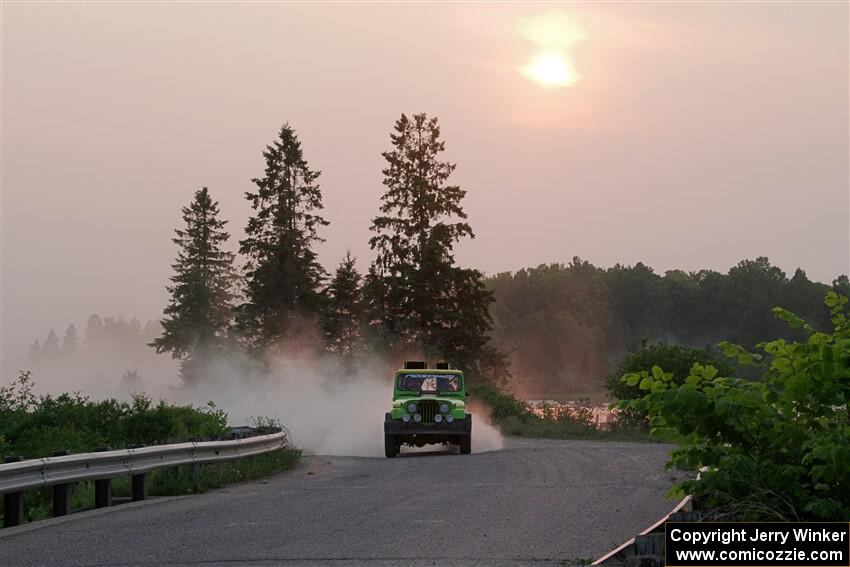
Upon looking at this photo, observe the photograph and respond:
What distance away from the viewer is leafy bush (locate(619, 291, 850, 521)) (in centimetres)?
956

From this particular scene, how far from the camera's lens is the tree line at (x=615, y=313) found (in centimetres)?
15388

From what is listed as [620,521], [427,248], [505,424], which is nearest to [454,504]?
[620,521]

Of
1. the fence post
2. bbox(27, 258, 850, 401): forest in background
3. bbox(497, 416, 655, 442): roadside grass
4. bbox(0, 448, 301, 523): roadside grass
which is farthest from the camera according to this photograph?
bbox(27, 258, 850, 401): forest in background

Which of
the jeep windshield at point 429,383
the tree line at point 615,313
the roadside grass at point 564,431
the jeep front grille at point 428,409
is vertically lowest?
the roadside grass at point 564,431

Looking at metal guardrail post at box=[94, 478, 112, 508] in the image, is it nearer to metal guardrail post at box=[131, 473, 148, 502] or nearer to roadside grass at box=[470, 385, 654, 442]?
metal guardrail post at box=[131, 473, 148, 502]

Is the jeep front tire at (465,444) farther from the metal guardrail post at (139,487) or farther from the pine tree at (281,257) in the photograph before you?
the pine tree at (281,257)

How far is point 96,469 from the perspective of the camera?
16297mm

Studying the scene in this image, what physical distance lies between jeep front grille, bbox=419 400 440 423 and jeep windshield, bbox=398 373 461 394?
1.05 metres

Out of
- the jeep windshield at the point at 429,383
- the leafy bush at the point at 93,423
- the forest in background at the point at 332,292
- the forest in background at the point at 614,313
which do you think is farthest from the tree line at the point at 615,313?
the leafy bush at the point at 93,423

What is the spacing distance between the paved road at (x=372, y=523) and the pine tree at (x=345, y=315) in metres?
54.2

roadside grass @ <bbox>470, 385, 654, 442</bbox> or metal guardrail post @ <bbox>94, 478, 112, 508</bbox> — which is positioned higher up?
metal guardrail post @ <bbox>94, 478, 112, 508</bbox>

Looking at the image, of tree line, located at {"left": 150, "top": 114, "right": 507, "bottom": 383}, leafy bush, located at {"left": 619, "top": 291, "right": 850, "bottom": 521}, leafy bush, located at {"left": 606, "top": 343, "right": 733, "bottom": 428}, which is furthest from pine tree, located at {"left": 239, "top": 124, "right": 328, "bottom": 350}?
leafy bush, located at {"left": 619, "top": 291, "right": 850, "bottom": 521}

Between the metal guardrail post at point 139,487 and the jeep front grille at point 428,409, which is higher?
the jeep front grille at point 428,409

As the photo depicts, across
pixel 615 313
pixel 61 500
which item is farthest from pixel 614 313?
pixel 61 500
